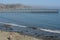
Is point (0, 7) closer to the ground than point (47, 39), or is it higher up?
closer to the ground

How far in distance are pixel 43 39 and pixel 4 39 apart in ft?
21.0

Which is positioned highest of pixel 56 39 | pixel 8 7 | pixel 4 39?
pixel 4 39

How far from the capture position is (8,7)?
653 ft

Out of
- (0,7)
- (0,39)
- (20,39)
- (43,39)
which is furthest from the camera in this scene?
(0,7)

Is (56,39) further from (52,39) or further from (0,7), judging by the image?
(0,7)

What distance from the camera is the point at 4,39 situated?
16172 millimetres

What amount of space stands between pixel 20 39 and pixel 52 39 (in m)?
5.21

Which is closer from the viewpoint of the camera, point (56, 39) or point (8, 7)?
point (56, 39)

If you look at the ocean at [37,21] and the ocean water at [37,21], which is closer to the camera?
the ocean at [37,21]

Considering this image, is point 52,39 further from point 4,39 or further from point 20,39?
point 4,39

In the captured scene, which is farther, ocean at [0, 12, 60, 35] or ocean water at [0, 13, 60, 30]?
ocean water at [0, 13, 60, 30]

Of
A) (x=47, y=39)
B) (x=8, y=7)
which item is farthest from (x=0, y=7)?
(x=47, y=39)

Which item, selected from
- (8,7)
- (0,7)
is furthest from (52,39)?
(8,7)

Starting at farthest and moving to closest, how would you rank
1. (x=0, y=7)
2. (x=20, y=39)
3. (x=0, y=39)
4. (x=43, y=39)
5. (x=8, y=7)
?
(x=8, y=7) → (x=0, y=7) → (x=43, y=39) → (x=20, y=39) → (x=0, y=39)
